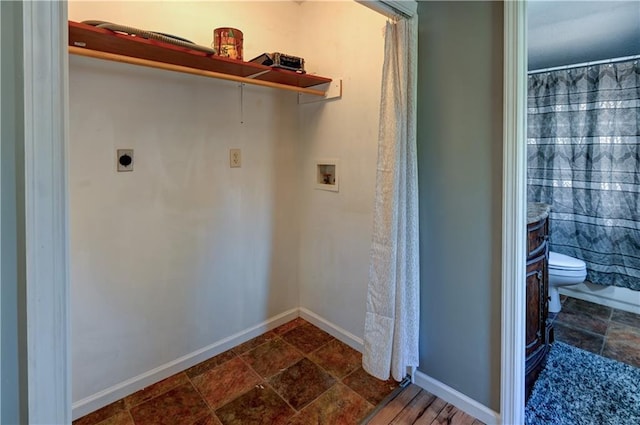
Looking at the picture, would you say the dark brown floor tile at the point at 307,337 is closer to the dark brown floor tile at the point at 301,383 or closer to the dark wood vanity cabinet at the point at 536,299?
the dark brown floor tile at the point at 301,383

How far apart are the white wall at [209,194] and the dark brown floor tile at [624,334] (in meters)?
1.77

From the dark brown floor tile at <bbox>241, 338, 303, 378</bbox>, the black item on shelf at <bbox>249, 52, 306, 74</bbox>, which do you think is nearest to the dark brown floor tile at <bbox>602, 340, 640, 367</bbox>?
the dark brown floor tile at <bbox>241, 338, 303, 378</bbox>

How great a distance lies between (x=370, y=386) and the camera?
5.92 ft

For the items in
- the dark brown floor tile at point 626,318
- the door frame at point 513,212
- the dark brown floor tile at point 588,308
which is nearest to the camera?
the door frame at point 513,212

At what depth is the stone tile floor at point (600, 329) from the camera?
2.14 metres

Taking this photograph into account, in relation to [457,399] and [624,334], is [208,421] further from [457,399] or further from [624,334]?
[624,334]

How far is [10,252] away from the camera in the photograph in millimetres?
660

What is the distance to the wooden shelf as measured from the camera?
4.40 ft

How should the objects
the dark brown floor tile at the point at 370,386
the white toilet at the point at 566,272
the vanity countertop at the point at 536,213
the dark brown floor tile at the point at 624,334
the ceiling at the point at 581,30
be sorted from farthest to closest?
1. the white toilet at the point at 566,272
2. the dark brown floor tile at the point at 624,334
3. the ceiling at the point at 581,30
4. the dark brown floor tile at the point at 370,386
5. the vanity countertop at the point at 536,213

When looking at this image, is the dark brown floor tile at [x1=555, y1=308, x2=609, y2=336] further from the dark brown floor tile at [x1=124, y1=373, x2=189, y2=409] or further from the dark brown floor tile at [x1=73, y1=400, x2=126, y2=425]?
the dark brown floor tile at [x1=73, y1=400, x2=126, y2=425]

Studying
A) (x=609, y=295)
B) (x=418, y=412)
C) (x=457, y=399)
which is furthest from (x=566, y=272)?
(x=418, y=412)

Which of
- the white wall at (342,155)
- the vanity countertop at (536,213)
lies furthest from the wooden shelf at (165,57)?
the vanity countertop at (536,213)

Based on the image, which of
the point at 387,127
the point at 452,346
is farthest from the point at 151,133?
the point at 452,346

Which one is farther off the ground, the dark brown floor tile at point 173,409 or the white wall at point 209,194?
the white wall at point 209,194
